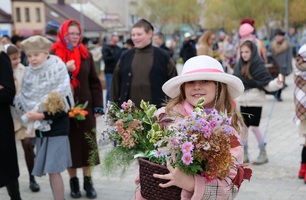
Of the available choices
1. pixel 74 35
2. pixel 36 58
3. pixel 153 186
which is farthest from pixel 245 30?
pixel 153 186

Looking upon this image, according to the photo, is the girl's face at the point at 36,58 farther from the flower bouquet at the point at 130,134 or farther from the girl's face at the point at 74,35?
the flower bouquet at the point at 130,134

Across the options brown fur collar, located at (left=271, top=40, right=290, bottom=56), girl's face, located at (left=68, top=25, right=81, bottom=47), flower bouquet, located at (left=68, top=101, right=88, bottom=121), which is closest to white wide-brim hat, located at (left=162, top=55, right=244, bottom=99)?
flower bouquet, located at (left=68, top=101, right=88, bottom=121)

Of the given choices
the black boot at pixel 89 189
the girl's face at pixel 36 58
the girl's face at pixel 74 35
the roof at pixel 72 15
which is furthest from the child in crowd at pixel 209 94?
the roof at pixel 72 15

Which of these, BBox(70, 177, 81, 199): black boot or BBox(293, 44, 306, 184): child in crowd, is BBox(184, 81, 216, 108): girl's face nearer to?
BBox(70, 177, 81, 199): black boot

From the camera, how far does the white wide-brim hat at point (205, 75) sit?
296 centimetres

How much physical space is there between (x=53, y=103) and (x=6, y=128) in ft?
1.77

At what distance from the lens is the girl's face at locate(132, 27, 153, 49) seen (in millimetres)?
5827

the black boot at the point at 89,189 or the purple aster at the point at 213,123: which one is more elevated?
the purple aster at the point at 213,123

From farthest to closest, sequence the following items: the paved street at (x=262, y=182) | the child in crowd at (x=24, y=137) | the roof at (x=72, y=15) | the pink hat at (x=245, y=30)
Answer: the roof at (x=72, y=15), the pink hat at (x=245, y=30), the child in crowd at (x=24, y=137), the paved street at (x=262, y=182)

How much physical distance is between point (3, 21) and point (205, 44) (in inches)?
1370

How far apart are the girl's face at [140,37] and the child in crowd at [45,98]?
37.9 inches

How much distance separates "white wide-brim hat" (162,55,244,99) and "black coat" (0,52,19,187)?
2.36m

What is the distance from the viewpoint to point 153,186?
9.01 ft

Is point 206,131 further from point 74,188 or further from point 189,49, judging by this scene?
point 189,49
